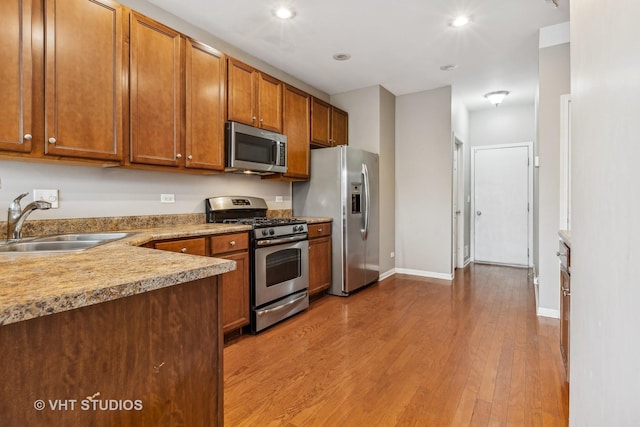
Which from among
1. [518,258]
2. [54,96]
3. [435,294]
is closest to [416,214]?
[435,294]

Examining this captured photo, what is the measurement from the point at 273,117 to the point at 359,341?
→ 2.27 m

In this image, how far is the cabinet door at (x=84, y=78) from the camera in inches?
72.9

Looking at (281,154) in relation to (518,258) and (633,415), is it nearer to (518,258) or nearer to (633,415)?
(633,415)

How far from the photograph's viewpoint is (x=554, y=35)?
2.96 metres

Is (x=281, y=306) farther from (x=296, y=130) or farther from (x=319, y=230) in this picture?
(x=296, y=130)

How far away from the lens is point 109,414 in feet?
2.62

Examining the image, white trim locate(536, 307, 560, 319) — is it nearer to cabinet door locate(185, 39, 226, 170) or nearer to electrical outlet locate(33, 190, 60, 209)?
cabinet door locate(185, 39, 226, 170)

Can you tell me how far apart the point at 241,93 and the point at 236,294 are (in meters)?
1.78

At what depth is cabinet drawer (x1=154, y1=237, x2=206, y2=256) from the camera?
2.09 meters

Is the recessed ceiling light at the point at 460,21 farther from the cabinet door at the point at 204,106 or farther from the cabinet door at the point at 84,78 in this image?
the cabinet door at the point at 84,78

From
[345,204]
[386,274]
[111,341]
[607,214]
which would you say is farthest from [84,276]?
[386,274]

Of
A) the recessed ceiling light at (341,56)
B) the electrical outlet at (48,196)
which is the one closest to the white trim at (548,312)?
the recessed ceiling light at (341,56)

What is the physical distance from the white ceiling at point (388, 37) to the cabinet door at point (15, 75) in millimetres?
1051

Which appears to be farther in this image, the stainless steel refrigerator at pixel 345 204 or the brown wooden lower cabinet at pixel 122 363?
the stainless steel refrigerator at pixel 345 204
